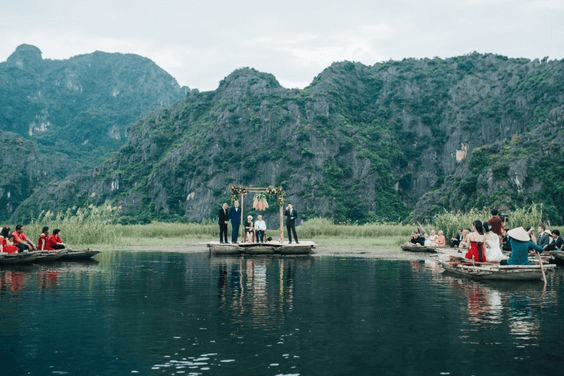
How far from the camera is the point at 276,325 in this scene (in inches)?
552

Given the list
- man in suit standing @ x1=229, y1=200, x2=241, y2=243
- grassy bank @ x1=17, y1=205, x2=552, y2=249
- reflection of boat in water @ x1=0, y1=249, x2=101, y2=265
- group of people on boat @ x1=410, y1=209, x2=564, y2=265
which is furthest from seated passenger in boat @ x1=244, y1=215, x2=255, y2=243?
group of people on boat @ x1=410, y1=209, x2=564, y2=265

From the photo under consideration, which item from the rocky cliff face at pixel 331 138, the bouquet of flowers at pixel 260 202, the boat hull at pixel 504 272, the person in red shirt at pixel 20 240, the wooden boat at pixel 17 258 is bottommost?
the boat hull at pixel 504 272

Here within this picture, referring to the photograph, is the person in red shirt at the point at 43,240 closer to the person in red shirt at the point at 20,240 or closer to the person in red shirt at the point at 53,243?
the person in red shirt at the point at 53,243

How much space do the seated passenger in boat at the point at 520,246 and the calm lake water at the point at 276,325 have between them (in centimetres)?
84

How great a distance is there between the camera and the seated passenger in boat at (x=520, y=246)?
2131 centimetres

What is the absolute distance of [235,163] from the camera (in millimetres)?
148250

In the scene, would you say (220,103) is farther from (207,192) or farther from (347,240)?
(347,240)

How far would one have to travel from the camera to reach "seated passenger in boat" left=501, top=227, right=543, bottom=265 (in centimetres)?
2131

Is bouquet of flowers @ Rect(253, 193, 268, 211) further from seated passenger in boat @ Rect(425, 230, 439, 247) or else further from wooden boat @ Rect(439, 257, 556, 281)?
wooden boat @ Rect(439, 257, 556, 281)

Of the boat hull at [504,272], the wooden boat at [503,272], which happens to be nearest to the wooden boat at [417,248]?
the wooden boat at [503,272]

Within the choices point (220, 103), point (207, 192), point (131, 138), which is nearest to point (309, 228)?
point (207, 192)

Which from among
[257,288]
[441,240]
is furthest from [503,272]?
[441,240]

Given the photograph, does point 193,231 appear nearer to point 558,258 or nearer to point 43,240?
point 43,240

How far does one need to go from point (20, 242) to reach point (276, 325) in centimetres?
1960
